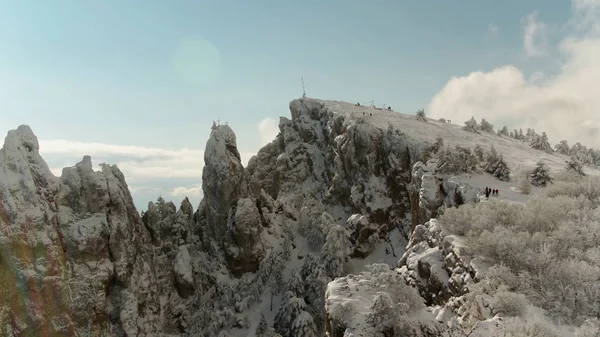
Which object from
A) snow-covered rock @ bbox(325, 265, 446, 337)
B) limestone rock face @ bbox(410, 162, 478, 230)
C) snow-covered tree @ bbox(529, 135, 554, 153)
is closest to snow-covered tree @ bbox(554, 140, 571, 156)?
snow-covered tree @ bbox(529, 135, 554, 153)

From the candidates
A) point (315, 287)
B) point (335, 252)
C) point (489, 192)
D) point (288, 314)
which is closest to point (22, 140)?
point (288, 314)

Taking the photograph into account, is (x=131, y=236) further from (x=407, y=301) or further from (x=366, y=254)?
(x=407, y=301)

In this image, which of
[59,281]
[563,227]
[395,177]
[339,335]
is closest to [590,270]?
[563,227]

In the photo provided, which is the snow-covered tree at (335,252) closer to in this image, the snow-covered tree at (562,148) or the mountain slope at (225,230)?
the mountain slope at (225,230)

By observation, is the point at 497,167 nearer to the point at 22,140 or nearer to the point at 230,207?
the point at 230,207

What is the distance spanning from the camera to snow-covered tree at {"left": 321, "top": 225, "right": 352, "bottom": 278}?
65812 mm

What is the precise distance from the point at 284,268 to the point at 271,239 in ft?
25.6

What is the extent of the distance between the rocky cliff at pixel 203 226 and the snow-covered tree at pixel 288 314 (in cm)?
337

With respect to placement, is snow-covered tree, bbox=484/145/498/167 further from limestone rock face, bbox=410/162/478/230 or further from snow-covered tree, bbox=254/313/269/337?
snow-covered tree, bbox=254/313/269/337

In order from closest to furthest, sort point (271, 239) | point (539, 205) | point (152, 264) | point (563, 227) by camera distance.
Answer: point (563, 227) < point (539, 205) < point (152, 264) < point (271, 239)

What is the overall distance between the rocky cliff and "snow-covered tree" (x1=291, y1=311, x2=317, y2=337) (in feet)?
12.1

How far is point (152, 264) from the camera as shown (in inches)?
2726

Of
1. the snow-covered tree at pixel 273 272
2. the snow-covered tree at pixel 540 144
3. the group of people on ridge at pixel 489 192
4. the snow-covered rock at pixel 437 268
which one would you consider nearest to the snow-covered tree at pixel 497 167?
the group of people on ridge at pixel 489 192

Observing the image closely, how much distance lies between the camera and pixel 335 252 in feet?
219
